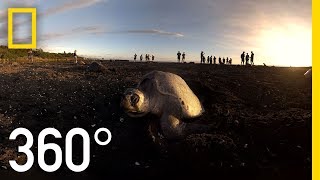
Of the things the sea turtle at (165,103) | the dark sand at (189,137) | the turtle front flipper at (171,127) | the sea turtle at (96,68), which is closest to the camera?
the dark sand at (189,137)

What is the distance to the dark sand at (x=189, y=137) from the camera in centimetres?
677

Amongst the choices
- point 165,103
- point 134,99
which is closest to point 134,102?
point 134,99

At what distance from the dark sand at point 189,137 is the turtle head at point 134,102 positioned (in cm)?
36

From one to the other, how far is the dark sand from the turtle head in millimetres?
364

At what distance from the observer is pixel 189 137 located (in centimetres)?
752

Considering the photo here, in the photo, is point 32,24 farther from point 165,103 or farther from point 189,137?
point 189,137

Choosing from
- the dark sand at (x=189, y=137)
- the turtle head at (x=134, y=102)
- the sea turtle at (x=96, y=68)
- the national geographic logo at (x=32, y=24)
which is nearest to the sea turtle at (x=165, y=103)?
the turtle head at (x=134, y=102)

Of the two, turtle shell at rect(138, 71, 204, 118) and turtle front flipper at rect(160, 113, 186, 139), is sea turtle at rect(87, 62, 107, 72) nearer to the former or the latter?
turtle shell at rect(138, 71, 204, 118)

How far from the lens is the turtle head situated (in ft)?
26.0

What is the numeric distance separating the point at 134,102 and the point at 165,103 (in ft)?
2.75

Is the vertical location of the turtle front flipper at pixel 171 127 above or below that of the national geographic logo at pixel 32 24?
below

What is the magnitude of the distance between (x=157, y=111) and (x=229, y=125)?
1.57 metres

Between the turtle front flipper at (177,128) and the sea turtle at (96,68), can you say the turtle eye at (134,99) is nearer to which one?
the turtle front flipper at (177,128)

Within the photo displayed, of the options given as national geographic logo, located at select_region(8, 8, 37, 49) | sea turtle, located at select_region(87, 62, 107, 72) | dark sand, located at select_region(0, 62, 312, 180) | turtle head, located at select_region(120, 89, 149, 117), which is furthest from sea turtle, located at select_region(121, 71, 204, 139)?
sea turtle, located at select_region(87, 62, 107, 72)
